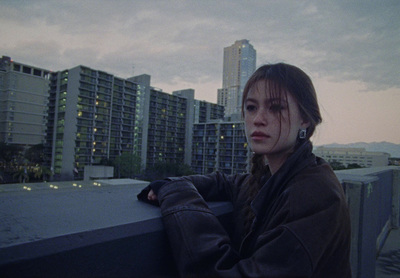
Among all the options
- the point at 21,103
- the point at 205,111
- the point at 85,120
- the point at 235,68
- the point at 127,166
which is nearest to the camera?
the point at 127,166

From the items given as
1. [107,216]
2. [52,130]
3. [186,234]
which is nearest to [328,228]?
[186,234]

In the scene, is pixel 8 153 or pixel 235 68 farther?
pixel 235 68

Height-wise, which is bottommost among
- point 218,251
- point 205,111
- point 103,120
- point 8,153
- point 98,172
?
point 98,172

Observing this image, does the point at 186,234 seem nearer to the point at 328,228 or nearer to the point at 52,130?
the point at 328,228

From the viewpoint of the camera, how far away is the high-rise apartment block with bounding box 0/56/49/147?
5919 cm

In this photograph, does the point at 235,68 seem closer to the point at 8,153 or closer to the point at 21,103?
the point at 21,103

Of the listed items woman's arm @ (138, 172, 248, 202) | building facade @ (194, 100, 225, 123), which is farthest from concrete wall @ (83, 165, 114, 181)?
building facade @ (194, 100, 225, 123)

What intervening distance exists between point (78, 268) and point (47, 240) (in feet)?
0.40

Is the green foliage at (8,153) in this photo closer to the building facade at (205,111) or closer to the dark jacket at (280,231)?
the building facade at (205,111)

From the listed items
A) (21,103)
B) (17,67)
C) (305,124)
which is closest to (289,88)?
(305,124)

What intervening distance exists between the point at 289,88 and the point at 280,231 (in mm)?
733

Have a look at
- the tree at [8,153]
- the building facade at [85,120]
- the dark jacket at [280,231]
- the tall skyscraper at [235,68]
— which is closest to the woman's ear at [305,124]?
the dark jacket at [280,231]

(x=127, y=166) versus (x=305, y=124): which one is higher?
(x=305, y=124)

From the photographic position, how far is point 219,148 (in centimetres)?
5438
